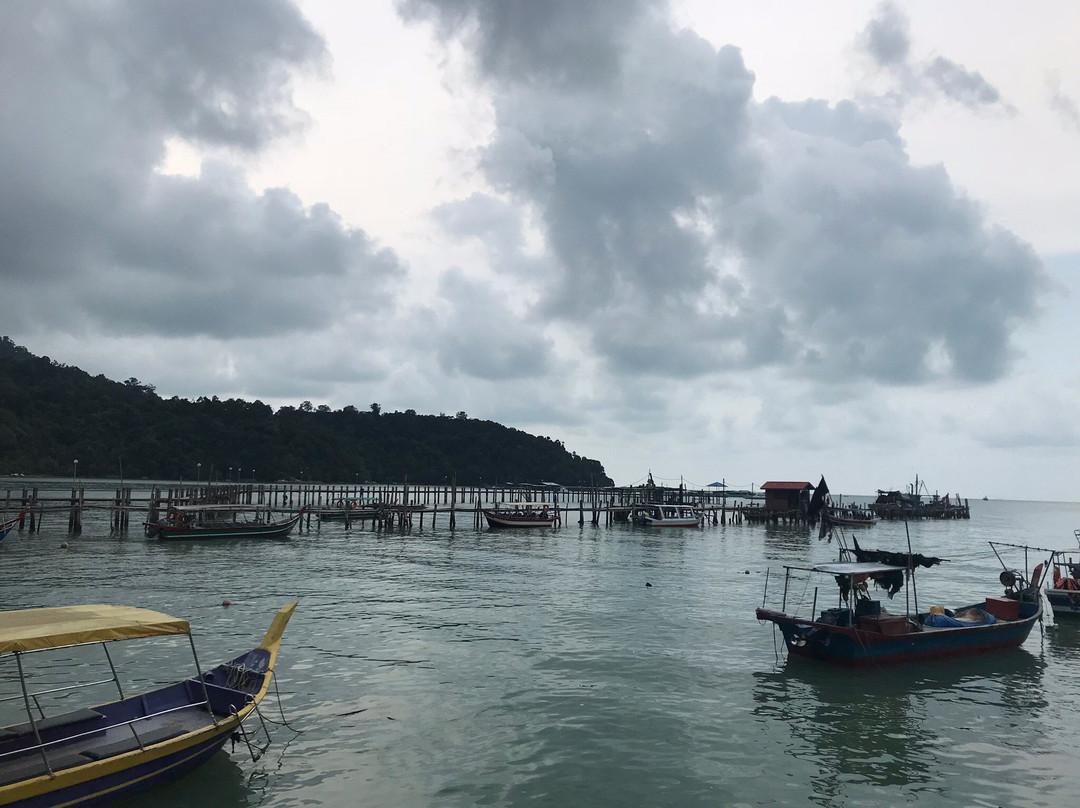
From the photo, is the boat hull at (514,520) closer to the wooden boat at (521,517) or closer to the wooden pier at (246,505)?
the wooden boat at (521,517)

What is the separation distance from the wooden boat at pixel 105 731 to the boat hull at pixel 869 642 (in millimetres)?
15731

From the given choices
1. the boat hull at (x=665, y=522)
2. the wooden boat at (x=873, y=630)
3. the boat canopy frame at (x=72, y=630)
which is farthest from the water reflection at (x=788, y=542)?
the boat canopy frame at (x=72, y=630)

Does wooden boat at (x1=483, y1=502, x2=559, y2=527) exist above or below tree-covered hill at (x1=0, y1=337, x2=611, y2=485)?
below

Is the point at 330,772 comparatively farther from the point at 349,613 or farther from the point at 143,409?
the point at 143,409

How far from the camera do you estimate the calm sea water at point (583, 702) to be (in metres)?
13.4

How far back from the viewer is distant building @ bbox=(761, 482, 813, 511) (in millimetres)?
93750

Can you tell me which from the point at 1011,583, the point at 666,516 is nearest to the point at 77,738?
the point at 1011,583

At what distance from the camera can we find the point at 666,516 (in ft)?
308

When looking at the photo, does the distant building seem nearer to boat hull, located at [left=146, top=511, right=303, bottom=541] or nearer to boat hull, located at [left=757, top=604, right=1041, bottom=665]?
boat hull, located at [left=146, top=511, right=303, bottom=541]

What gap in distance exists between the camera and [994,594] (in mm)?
39656

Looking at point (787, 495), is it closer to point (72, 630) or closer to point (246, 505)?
point (246, 505)

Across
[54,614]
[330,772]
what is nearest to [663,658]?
[330,772]

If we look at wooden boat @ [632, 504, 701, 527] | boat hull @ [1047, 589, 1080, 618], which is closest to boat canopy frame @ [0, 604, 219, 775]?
boat hull @ [1047, 589, 1080, 618]

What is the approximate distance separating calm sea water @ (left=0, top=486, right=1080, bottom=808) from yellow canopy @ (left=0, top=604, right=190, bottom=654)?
294cm
